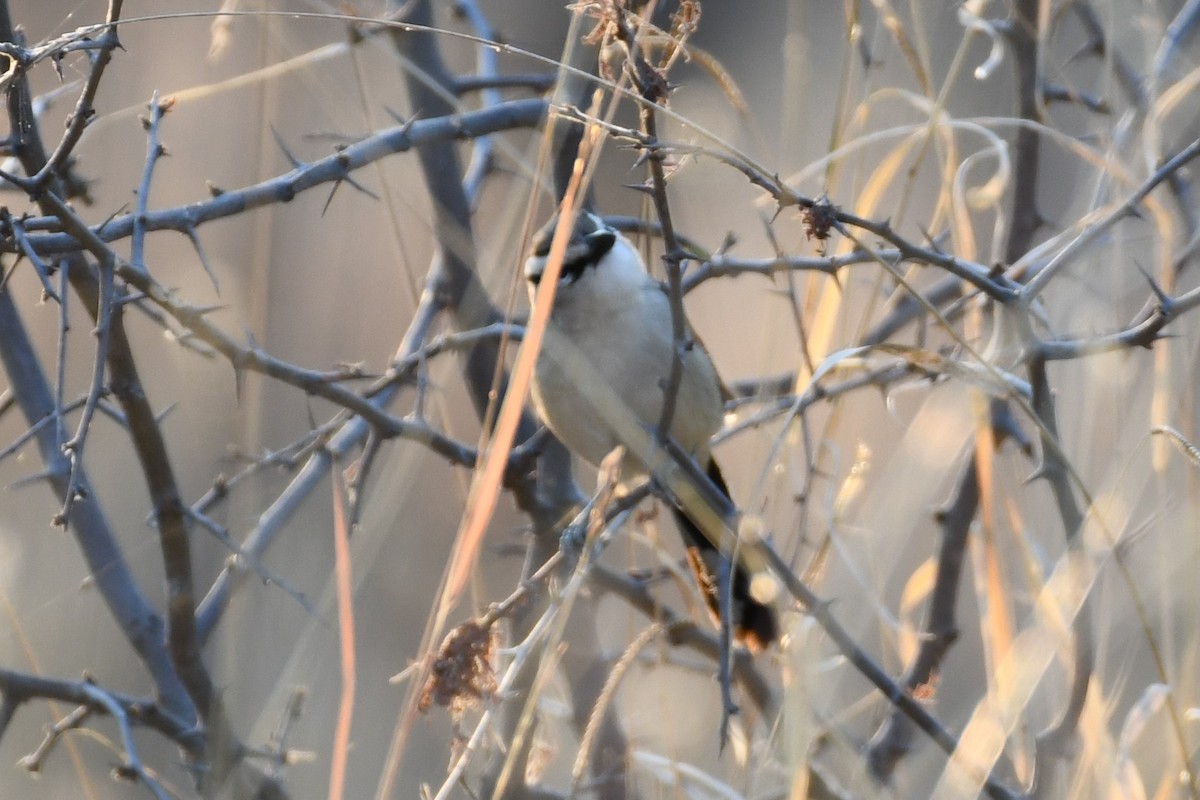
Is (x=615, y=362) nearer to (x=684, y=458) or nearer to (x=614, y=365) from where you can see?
(x=614, y=365)

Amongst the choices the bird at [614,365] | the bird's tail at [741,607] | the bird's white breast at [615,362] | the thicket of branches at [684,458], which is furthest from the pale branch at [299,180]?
the bird's tail at [741,607]

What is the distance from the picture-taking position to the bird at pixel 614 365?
271 cm

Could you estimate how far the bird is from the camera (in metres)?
2.71

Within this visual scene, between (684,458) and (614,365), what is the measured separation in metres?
0.88

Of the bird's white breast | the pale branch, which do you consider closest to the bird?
the bird's white breast

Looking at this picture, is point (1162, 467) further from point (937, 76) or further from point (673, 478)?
point (937, 76)

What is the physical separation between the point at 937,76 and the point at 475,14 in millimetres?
3488

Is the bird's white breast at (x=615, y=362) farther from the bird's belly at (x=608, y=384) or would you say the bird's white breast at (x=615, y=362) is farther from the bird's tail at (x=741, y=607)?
the bird's tail at (x=741, y=607)

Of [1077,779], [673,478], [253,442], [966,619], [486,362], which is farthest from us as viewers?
[966,619]

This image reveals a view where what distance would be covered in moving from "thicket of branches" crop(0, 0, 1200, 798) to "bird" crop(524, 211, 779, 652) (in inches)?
3.9

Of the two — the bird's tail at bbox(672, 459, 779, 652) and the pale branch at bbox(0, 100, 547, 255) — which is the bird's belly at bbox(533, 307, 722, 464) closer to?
the bird's tail at bbox(672, 459, 779, 652)

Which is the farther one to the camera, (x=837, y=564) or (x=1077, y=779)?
(x=837, y=564)

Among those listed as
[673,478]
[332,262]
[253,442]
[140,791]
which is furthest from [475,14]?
[140,791]

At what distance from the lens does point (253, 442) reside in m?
2.62
